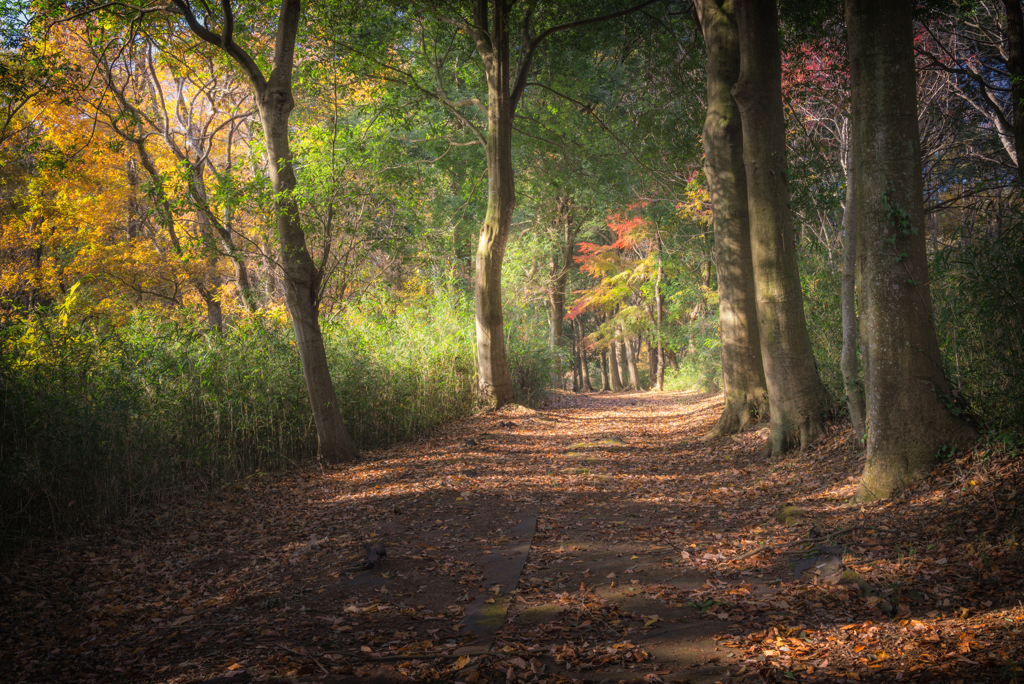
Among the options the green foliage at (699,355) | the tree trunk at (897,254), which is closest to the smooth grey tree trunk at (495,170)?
the green foliage at (699,355)

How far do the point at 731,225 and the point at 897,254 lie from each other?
4415mm

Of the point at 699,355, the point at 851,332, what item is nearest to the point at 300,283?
the point at 851,332

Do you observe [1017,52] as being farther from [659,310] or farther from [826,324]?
[659,310]

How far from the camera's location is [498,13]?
458 inches

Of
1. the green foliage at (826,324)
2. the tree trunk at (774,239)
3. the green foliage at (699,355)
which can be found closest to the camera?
the tree trunk at (774,239)

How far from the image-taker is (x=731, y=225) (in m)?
9.00

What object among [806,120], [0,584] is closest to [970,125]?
[806,120]

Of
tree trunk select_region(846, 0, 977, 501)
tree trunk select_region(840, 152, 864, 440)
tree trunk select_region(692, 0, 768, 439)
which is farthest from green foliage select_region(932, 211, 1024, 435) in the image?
tree trunk select_region(692, 0, 768, 439)

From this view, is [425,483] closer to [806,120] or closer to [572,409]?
[572,409]

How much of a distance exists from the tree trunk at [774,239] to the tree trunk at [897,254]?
99.2 inches

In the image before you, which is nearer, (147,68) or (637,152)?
(637,152)

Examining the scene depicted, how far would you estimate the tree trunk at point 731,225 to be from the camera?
8.73 m

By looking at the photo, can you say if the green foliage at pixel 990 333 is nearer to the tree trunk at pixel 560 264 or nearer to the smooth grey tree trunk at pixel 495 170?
the smooth grey tree trunk at pixel 495 170

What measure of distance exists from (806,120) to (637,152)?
4.17 meters
